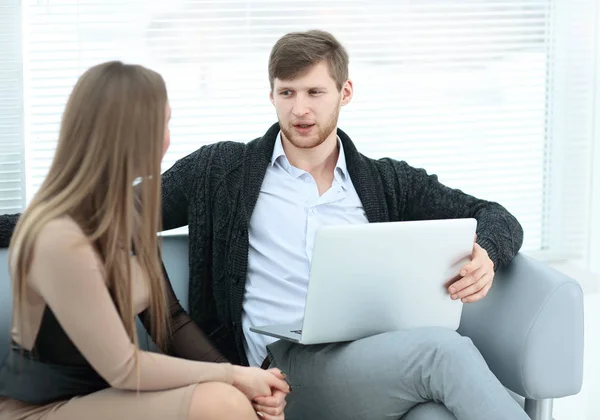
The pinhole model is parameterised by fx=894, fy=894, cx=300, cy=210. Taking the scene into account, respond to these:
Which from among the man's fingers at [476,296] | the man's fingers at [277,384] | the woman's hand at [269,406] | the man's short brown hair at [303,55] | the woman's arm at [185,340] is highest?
the man's short brown hair at [303,55]

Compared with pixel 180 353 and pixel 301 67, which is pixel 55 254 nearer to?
pixel 180 353

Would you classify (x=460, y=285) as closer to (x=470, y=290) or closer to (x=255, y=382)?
(x=470, y=290)

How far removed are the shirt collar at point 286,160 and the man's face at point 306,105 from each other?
2.2 inches

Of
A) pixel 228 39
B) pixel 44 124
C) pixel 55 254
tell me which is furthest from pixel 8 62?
pixel 55 254

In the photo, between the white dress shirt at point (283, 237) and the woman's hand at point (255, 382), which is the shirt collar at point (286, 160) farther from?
the woman's hand at point (255, 382)

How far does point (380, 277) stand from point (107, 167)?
0.65m

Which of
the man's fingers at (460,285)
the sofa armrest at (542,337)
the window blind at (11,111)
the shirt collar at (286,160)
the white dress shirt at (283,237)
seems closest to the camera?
the man's fingers at (460,285)

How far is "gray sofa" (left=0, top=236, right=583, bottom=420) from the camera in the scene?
2109 millimetres

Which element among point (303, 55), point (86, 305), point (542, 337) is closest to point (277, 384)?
point (86, 305)

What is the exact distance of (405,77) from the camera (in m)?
3.01

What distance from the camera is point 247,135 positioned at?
2938 mm

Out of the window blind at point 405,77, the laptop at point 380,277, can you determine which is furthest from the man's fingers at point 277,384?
the window blind at point 405,77

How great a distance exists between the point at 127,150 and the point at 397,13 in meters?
1.62

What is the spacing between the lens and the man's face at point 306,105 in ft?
7.61
